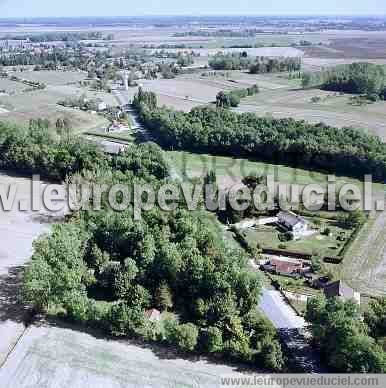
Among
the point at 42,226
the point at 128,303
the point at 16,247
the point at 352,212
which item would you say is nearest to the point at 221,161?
the point at 352,212

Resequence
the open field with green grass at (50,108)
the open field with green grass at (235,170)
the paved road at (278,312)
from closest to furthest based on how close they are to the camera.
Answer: the paved road at (278,312) → the open field with green grass at (235,170) → the open field with green grass at (50,108)

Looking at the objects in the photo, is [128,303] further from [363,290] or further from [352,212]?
[352,212]

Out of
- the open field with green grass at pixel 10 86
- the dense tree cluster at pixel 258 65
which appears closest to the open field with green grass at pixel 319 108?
the dense tree cluster at pixel 258 65

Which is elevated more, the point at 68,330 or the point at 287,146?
the point at 287,146

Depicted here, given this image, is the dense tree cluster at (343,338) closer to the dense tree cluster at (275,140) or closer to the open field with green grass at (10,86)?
the dense tree cluster at (275,140)

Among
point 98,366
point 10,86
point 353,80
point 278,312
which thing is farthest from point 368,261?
point 10,86

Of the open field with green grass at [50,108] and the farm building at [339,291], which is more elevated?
the open field with green grass at [50,108]

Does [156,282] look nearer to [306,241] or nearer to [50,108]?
[306,241]
